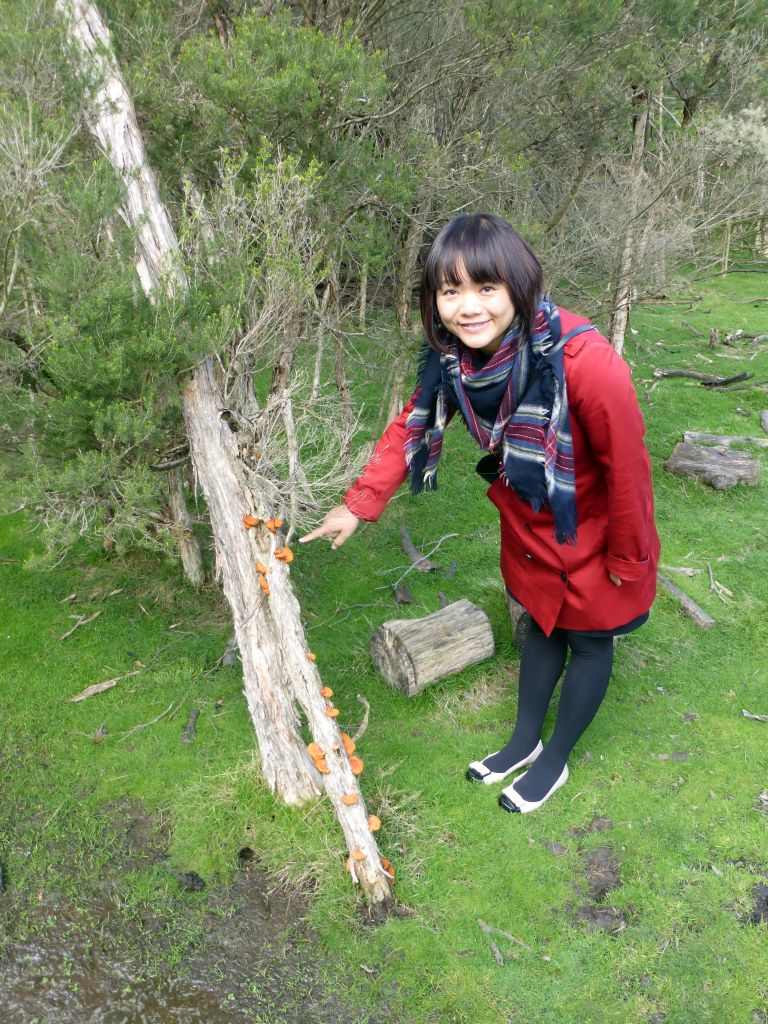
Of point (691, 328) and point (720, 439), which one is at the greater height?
point (720, 439)

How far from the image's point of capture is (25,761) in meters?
3.80

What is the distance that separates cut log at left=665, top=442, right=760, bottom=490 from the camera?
6.66m

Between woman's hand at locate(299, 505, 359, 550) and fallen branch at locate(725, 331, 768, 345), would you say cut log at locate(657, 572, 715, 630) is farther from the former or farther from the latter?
fallen branch at locate(725, 331, 768, 345)

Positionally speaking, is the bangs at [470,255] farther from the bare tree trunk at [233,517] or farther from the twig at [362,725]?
the twig at [362,725]

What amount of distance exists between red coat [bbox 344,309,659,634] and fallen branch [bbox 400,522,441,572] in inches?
92.4

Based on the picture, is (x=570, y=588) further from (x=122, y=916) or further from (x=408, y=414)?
(x=122, y=916)

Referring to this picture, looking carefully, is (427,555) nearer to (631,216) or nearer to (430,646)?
(430,646)

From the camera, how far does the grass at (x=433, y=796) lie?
2.78 metres

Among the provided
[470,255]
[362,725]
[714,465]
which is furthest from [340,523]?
[714,465]

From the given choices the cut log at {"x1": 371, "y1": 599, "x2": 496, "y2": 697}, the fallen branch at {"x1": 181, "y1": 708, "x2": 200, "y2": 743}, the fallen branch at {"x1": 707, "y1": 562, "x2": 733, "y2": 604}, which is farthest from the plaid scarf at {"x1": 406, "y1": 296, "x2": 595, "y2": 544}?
the fallen branch at {"x1": 707, "y1": 562, "x2": 733, "y2": 604}

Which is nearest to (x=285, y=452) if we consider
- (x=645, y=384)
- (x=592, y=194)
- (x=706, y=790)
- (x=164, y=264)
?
(x=164, y=264)

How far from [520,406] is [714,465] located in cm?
502

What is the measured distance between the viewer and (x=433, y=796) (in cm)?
352

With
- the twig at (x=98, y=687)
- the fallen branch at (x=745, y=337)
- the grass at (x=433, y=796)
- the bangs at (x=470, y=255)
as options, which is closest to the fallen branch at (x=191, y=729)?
the grass at (x=433, y=796)
